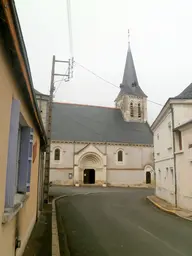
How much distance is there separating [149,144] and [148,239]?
37156 mm

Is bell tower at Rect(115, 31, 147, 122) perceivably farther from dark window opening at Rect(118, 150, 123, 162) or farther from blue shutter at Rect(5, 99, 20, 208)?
blue shutter at Rect(5, 99, 20, 208)

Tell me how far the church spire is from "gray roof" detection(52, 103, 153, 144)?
512 cm

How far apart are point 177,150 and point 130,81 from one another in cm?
4022

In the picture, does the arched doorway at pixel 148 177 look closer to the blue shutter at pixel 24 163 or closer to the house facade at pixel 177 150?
the house facade at pixel 177 150

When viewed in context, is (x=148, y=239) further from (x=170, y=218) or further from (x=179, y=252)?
→ (x=170, y=218)

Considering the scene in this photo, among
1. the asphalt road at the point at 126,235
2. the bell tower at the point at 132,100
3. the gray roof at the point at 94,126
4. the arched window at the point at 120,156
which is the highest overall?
the bell tower at the point at 132,100

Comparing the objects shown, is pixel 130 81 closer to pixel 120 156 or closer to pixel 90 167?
pixel 120 156

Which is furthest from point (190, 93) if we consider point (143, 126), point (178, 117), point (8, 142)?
point (143, 126)

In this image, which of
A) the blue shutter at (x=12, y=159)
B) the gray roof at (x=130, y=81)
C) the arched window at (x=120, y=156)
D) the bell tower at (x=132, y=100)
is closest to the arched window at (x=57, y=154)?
the arched window at (x=120, y=156)

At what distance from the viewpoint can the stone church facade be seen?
40.5 metres

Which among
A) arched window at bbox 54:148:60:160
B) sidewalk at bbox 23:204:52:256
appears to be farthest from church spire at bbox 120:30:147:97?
sidewalk at bbox 23:204:52:256

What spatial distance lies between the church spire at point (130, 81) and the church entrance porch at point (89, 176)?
731 inches

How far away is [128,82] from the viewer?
5441 centimetres

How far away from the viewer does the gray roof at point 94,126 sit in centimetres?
4319
